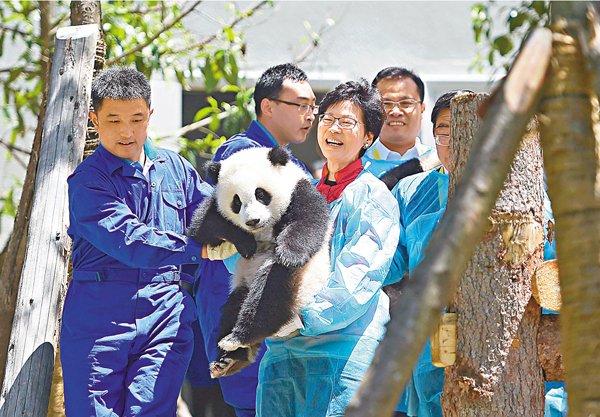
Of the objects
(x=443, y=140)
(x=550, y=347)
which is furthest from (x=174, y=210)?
(x=550, y=347)

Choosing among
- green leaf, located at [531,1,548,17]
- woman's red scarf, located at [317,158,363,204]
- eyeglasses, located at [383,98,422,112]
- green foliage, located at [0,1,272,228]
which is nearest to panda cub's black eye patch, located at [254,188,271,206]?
woman's red scarf, located at [317,158,363,204]

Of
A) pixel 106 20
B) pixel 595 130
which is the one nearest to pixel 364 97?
pixel 595 130

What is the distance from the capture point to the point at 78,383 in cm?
288

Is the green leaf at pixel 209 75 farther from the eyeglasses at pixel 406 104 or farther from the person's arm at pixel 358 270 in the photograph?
the person's arm at pixel 358 270

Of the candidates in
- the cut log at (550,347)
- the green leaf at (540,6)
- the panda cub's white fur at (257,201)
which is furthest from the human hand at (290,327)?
the green leaf at (540,6)

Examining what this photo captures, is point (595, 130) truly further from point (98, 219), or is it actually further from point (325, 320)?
point (98, 219)

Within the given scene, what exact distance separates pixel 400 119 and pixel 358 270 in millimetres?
1707

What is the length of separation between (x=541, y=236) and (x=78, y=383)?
193cm

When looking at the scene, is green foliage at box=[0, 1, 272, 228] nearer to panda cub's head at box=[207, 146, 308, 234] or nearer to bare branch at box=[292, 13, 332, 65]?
bare branch at box=[292, 13, 332, 65]

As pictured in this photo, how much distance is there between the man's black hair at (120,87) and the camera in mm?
3199

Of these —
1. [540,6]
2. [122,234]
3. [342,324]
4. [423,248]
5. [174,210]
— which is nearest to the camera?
[342,324]

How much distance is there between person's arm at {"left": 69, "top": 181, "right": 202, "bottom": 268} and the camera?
9.55 feet

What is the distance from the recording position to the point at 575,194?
1440mm

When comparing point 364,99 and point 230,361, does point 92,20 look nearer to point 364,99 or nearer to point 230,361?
point 364,99
